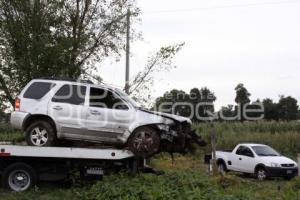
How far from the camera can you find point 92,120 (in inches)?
494

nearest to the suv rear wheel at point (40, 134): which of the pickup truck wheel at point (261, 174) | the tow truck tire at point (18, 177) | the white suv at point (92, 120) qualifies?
the white suv at point (92, 120)

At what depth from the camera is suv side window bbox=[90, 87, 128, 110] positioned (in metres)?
12.8

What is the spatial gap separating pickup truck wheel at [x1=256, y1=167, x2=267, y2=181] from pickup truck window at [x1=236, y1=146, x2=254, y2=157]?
33.4 inches

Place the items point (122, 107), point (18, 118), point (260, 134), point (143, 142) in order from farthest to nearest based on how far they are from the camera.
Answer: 1. point (260, 134)
2. point (122, 107)
3. point (18, 118)
4. point (143, 142)

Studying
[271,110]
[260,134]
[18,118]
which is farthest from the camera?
[271,110]

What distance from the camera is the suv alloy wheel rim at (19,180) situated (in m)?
12.2

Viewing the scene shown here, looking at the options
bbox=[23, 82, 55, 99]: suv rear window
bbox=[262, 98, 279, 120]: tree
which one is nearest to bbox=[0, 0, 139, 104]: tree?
bbox=[23, 82, 55, 99]: suv rear window

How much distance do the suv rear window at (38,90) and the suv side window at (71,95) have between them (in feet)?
0.95

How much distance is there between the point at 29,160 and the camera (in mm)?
12477

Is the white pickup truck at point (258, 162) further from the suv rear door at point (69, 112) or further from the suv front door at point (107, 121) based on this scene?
the suv rear door at point (69, 112)

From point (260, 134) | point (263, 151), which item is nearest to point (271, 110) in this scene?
point (260, 134)

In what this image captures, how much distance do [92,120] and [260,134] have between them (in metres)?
24.2

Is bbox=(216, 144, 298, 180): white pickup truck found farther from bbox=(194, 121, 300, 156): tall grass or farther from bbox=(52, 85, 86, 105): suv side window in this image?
bbox=(52, 85, 86, 105): suv side window

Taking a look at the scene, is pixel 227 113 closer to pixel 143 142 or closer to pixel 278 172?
pixel 278 172
